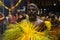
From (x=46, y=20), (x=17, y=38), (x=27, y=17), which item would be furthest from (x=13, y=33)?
(x=46, y=20)

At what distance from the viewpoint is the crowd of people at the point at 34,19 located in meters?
1.41

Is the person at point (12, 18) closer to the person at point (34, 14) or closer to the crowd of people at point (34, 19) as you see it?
the crowd of people at point (34, 19)

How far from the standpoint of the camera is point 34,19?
1407 millimetres

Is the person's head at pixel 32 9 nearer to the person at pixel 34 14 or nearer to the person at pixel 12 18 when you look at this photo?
the person at pixel 34 14

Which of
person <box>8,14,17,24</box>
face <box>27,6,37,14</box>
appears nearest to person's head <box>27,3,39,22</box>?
face <box>27,6,37,14</box>

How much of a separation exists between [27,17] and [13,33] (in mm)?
156

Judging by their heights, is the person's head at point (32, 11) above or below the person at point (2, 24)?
above

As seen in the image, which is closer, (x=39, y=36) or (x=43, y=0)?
(x=39, y=36)

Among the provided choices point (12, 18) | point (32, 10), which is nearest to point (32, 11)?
point (32, 10)

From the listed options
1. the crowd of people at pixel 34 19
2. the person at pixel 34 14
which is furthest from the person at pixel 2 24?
the person at pixel 34 14

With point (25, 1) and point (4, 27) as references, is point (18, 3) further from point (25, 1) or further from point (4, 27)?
point (4, 27)

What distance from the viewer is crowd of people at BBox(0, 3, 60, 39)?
1407mm

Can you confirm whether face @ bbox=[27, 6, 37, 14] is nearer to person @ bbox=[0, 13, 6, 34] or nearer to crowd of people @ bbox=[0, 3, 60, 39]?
crowd of people @ bbox=[0, 3, 60, 39]

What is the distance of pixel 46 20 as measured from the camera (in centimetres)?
144
